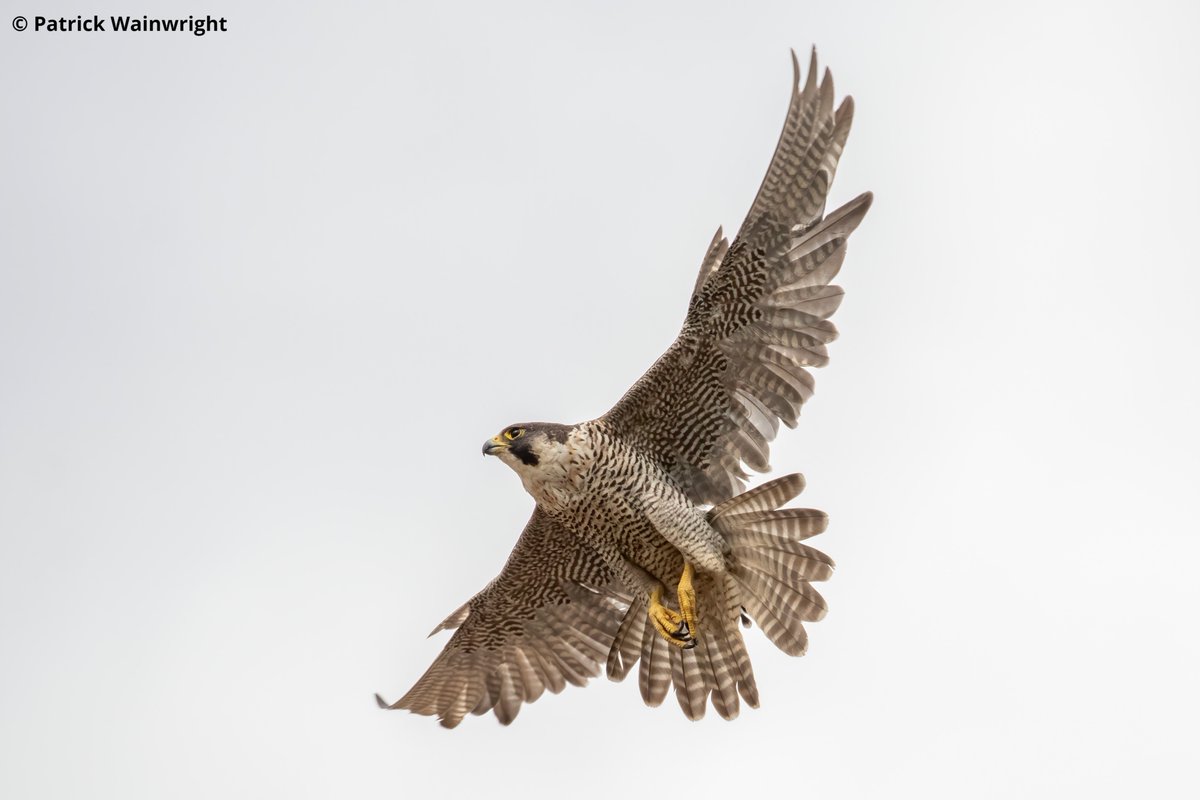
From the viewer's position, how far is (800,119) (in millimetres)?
13156

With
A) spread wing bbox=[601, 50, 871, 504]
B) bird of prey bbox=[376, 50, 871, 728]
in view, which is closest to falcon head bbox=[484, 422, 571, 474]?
bird of prey bbox=[376, 50, 871, 728]

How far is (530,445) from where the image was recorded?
13703mm

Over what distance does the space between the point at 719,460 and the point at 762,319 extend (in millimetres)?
1451

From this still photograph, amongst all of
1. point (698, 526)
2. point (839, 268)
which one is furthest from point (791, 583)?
point (839, 268)

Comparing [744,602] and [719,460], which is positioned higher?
[719,460]

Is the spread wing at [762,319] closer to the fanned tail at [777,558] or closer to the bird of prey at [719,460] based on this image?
the bird of prey at [719,460]

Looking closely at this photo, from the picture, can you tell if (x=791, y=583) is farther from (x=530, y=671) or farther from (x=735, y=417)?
(x=530, y=671)

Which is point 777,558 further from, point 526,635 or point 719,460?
point 526,635

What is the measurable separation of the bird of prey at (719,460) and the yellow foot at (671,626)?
1cm

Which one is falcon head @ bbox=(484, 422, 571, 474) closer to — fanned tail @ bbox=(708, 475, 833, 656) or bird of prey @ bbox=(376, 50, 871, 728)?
bird of prey @ bbox=(376, 50, 871, 728)

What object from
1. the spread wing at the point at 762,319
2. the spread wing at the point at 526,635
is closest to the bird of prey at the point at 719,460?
the spread wing at the point at 762,319

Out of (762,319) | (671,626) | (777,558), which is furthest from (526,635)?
(762,319)

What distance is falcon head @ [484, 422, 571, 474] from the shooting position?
1370 cm

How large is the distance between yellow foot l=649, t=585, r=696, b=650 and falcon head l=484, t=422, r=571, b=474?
6.24 feet
